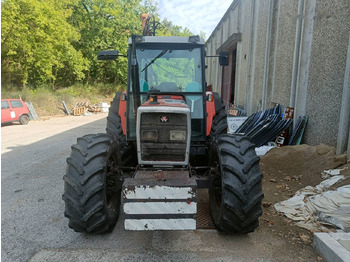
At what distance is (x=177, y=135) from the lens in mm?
3486

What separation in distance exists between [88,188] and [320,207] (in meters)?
3.04

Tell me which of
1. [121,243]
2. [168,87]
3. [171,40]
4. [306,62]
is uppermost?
[171,40]

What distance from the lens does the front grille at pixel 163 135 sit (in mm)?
3445

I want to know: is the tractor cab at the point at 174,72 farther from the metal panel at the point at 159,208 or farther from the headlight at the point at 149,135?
the metal panel at the point at 159,208

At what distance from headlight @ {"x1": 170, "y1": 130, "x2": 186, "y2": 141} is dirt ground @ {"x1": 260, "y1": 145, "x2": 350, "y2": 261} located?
1.58m

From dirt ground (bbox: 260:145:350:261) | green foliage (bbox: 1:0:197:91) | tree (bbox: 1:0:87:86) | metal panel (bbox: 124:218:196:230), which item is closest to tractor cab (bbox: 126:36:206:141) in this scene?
metal panel (bbox: 124:218:196:230)

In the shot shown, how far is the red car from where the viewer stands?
14.9 m

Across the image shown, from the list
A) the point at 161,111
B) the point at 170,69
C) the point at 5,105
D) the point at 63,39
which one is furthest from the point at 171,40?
the point at 63,39

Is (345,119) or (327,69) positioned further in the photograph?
(327,69)

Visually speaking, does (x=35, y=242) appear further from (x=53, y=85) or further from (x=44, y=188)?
(x=53, y=85)

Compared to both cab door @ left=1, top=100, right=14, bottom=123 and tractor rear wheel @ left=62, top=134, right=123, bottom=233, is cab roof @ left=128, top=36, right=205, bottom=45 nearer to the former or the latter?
tractor rear wheel @ left=62, top=134, right=123, bottom=233

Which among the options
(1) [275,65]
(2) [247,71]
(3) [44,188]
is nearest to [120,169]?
(3) [44,188]

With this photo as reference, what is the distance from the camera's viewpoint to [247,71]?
36.8ft

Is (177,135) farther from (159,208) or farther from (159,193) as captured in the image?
(159,208)
